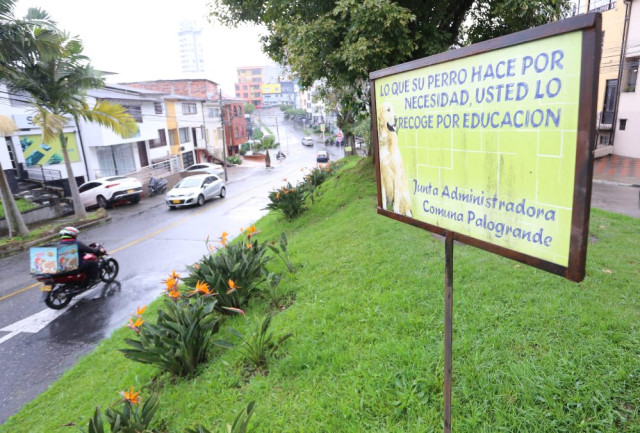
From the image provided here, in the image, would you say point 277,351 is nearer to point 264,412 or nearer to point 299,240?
point 264,412

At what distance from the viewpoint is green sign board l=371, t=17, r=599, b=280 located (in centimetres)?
150

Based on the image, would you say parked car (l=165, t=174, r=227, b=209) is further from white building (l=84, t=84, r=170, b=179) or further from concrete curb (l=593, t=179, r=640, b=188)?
concrete curb (l=593, t=179, r=640, b=188)

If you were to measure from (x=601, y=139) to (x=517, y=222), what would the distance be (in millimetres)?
26195

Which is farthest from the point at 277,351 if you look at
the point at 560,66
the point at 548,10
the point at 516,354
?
the point at 548,10

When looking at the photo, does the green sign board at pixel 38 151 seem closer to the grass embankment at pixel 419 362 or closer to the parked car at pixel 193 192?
the parked car at pixel 193 192

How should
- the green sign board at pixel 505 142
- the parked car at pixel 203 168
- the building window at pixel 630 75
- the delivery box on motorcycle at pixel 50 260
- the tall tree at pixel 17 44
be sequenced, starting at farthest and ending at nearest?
the parked car at pixel 203 168 < the building window at pixel 630 75 < the tall tree at pixel 17 44 < the delivery box on motorcycle at pixel 50 260 < the green sign board at pixel 505 142

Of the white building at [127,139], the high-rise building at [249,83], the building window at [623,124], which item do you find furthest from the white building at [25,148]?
the high-rise building at [249,83]

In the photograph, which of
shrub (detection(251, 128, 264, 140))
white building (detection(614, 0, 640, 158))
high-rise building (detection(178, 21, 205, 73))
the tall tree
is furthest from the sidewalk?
high-rise building (detection(178, 21, 205, 73))

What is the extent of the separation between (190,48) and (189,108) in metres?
148

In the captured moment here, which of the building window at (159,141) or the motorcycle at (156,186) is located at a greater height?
the building window at (159,141)

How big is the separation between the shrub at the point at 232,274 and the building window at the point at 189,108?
3580cm

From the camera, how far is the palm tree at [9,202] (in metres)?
13.3

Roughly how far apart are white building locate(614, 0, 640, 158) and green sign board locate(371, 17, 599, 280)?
916 inches

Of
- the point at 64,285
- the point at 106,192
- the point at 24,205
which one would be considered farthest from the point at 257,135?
the point at 64,285
